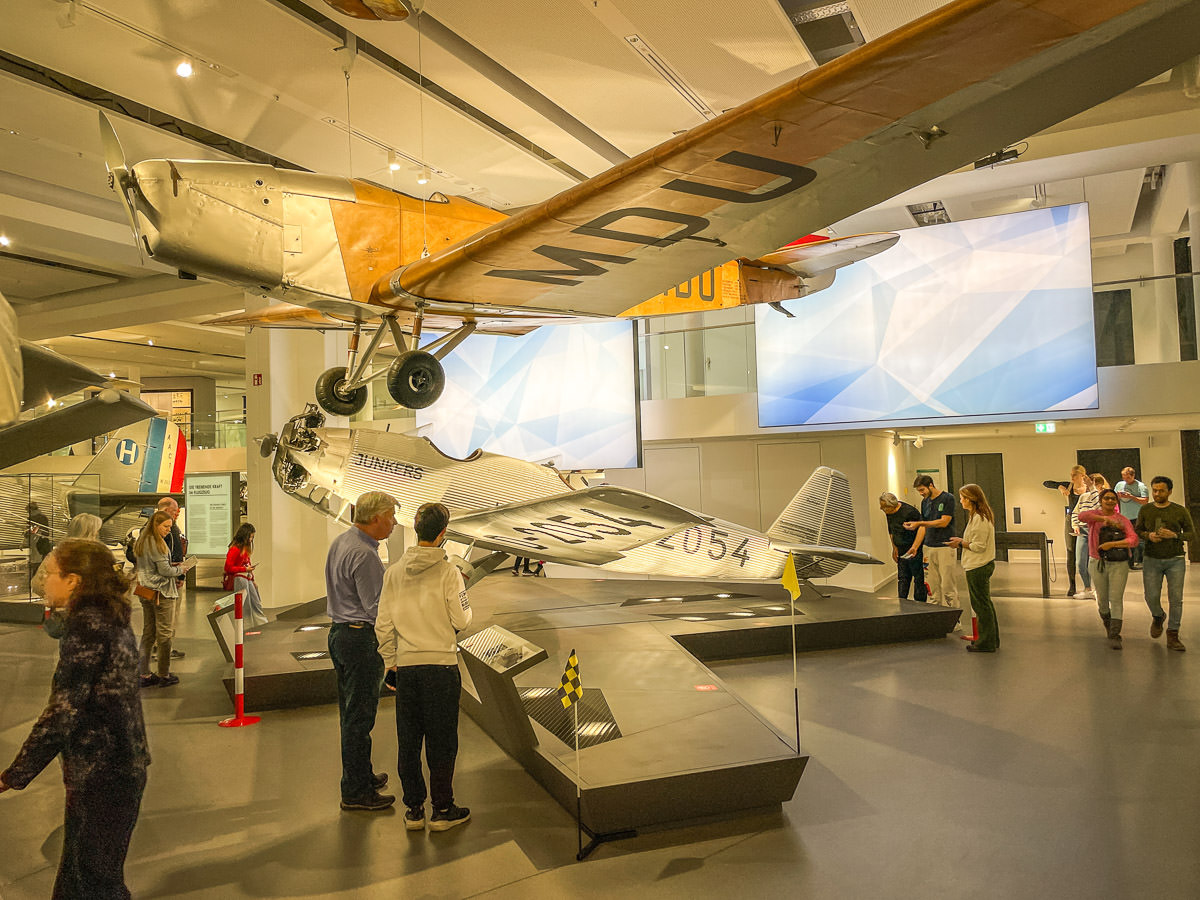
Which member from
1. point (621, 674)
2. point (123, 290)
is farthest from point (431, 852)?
point (123, 290)

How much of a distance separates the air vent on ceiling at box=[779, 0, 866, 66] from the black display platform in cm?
469

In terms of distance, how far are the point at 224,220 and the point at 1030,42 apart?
13.9 ft

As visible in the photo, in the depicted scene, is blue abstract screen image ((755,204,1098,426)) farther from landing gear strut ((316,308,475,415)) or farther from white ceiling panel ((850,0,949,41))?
landing gear strut ((316,308,475,415))

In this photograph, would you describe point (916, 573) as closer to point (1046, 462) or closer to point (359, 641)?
point (359, 641)

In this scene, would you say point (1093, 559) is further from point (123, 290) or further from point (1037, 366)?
point (123, 290)

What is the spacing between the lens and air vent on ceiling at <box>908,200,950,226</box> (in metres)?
11.2

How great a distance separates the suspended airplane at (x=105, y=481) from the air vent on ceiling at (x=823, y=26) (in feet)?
32.1

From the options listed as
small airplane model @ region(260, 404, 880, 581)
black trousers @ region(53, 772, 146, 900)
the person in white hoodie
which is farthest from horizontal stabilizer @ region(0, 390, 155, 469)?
small airplane model @ region(260, 404, 880, 581)

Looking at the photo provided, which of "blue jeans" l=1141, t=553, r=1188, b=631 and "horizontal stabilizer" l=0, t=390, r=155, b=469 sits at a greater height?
"horizontal stabilizer" l=0, t=390, r=155, b=469

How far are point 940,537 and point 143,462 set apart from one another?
427 inches

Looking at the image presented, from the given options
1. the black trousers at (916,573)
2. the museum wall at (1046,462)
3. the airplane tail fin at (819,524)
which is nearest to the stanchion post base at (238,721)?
the airplane tail fin at (819,524)

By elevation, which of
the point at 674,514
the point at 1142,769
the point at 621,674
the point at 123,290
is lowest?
the point at 1142,769

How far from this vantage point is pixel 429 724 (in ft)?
10.8

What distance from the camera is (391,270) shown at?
537 centimetres
